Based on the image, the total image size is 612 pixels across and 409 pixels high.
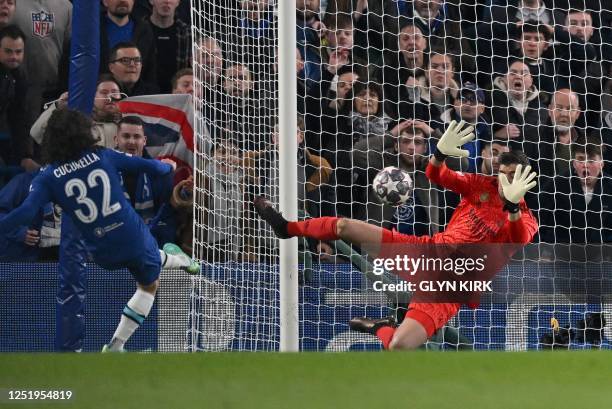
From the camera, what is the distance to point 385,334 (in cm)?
667

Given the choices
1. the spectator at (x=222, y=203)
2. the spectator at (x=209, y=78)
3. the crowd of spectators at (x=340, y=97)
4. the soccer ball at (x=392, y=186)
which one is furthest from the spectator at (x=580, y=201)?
the spectator at (x=209, y=78)

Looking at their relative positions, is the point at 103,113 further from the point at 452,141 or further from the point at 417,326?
the point at 417,326

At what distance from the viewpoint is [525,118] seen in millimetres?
7520

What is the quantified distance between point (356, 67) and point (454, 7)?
0.86 meters

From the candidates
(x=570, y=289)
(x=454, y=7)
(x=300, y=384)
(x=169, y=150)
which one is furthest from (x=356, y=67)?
(x=300, y=384)

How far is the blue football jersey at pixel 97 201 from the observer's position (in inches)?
255

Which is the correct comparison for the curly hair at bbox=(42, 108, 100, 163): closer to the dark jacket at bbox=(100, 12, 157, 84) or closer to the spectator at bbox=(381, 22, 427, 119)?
the dark jacket at bbox=(100, 12, 157, 84)

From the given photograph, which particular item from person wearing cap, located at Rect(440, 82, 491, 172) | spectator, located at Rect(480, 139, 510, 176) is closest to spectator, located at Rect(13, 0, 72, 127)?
person wearing cap, located at Rect(440, 82, 491, 172)

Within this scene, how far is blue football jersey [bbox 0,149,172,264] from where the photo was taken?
646 centimetres

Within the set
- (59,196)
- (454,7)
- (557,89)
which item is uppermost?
(454,7)

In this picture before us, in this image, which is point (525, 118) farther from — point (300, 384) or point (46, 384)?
point (46, 384)

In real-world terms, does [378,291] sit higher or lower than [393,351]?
higher

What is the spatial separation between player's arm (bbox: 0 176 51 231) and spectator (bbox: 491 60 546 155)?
294cm

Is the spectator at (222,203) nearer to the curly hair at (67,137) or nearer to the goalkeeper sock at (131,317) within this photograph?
the goalkeeper sock at (131,317)
